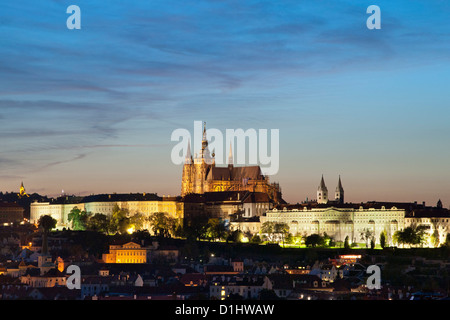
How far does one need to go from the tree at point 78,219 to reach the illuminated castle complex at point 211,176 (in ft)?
46.5

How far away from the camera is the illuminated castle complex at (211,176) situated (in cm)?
15312

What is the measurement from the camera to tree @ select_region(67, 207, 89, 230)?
139 meters

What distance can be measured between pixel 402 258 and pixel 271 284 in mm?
24207

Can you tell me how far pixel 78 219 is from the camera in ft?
462

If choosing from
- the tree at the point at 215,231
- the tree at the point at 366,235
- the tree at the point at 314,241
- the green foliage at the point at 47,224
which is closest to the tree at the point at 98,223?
the green foliage at the point at 47,224

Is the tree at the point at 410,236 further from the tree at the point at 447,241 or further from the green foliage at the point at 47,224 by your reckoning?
the green foliage at the point at 47,224

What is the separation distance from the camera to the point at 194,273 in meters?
95.8

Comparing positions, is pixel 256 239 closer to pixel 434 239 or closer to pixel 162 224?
pixel 162 224

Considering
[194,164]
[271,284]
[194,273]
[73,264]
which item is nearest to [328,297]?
[271,284]

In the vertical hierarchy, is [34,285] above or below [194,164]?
below

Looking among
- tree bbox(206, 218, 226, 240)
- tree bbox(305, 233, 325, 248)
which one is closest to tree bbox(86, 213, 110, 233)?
tree bbox(206, 218, 226, 240)
